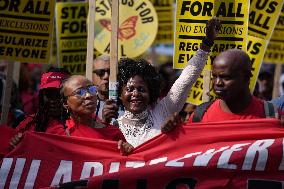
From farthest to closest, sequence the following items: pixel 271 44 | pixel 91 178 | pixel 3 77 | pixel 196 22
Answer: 1. pixel 271 44
2. pixel 3 77
3. pixel 196 22
4. pixel 91 178

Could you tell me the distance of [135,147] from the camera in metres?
6.97

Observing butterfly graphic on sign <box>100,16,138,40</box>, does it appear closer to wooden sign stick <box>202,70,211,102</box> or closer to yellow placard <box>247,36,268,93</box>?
yellow placard <box>247,36,268,93</box>

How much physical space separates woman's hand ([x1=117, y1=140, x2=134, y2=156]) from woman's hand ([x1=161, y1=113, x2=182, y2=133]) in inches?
10.7

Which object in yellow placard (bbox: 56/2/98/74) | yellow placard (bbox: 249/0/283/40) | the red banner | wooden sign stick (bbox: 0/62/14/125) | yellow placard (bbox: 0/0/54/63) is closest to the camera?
the red banner

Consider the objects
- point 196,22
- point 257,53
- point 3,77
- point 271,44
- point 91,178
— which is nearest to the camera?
point 91,178

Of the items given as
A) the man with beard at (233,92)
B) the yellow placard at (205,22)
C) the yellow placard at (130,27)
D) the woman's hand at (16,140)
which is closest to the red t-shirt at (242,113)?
the man with beard at (233,92)

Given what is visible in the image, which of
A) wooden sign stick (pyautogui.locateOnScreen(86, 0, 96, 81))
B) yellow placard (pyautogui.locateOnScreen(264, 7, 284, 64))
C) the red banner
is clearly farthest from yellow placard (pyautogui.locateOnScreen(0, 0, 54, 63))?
yellow placard (pyautogui.locateOnScreen(264, 7, 284, 64))

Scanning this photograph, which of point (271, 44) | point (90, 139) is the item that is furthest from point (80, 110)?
point (271, 44)

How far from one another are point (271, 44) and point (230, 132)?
214 inches

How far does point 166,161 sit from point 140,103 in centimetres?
59

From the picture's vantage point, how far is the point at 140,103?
23.6 feet

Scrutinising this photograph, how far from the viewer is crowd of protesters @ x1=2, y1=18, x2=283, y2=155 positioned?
684cm

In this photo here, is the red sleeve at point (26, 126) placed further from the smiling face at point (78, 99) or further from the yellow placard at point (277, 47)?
the yellow placard at point (277, 47)

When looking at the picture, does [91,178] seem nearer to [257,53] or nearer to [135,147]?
[135,147]
